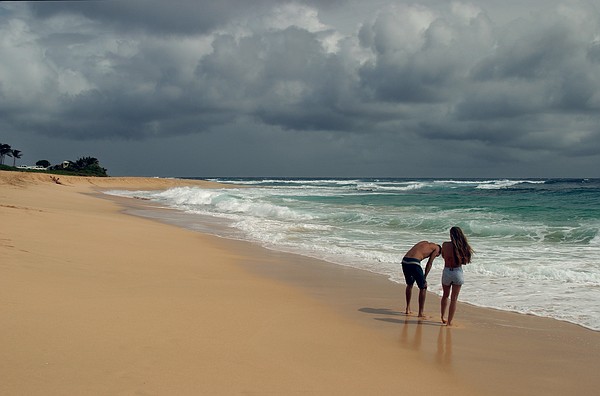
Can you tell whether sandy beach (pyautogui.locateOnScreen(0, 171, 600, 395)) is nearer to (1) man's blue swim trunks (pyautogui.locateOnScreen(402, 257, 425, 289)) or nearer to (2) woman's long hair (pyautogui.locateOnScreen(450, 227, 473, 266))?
(1) man's blue swim trunks (pyautogui.locateOnScreen(402, 257, 425, 289))

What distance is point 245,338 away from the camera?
18.9 feet

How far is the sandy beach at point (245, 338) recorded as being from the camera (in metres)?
4.54

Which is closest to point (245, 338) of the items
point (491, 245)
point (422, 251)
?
point (422, 251)

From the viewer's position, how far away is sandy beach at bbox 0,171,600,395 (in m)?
4.54

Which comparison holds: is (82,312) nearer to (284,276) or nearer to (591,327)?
(284,276)

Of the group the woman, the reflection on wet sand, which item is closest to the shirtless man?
the woman

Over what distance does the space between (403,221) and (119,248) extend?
44.5 ft

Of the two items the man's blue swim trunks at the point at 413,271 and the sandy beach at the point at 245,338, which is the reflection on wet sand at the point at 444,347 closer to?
the sandy beach at the point at 245,338

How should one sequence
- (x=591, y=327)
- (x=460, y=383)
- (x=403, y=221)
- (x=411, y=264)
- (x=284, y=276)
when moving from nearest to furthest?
(x=460, y=383)
(x=591, y=327)
(x=411, y=264)
(x=284, y=276)
(x=403, y=221)

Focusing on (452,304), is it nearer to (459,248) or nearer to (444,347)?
(459,248)

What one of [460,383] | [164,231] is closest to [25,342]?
[460,383]

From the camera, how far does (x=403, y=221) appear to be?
22578 mm

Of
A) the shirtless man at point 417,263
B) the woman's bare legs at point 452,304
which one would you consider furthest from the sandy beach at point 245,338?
the shirtless man at point 417,263

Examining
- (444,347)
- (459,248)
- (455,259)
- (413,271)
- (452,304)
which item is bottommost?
(444,347)
